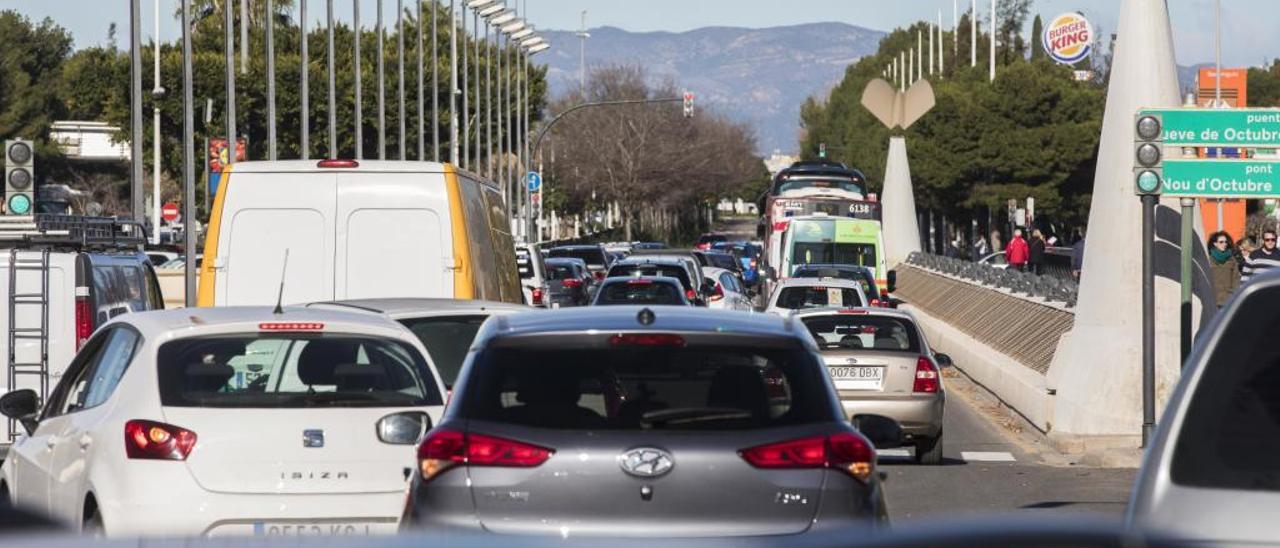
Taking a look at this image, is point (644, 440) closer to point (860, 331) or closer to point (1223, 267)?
point (860, 331)

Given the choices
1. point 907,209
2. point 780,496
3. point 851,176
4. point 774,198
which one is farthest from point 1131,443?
point 907,209

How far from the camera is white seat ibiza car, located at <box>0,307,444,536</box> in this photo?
8945 mm

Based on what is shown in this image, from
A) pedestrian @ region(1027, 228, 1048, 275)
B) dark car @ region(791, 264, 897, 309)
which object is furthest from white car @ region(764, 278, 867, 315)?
pedestrian @ region(1027, 228, 1048, 275)

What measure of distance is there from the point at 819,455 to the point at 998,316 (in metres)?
24.5

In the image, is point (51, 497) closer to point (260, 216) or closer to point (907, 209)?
point (260, 216)

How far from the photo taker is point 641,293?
1144 inches

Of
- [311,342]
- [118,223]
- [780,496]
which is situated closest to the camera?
[780,496]

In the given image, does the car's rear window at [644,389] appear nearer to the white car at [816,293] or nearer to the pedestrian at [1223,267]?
the white car at [816,293]

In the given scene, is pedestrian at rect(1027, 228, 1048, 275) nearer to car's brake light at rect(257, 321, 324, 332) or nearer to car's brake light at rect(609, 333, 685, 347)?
Answer: car's brake light at rect(257, 321, 324, 332)

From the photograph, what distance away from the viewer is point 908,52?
14388 cm

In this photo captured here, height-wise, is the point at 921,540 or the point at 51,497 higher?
the point at 921,540

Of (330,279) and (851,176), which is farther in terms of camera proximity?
(851,176)

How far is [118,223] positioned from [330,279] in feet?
10.8

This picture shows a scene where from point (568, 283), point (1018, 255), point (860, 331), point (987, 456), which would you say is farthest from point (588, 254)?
point (987, 456)
